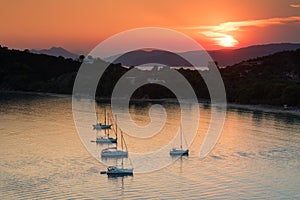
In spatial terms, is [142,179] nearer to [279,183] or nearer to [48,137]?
[279,183]

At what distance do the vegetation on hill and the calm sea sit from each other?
3136 cm

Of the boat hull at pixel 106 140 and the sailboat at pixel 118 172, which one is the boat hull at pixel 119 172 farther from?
the boat hull at pixel 106 140

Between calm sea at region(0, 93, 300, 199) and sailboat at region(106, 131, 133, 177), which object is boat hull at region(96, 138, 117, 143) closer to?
calm sea at region(0, 93, 300, 199)

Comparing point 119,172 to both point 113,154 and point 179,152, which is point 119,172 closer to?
point 113,154

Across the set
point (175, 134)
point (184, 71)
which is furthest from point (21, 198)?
point (184, 71)

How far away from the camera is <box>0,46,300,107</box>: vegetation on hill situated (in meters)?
89.2

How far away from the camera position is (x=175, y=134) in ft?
175

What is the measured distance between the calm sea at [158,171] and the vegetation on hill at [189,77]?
103ft

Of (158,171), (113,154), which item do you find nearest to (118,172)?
(158,171)

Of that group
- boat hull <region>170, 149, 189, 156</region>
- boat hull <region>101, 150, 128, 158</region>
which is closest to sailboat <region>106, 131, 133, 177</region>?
boat hull <region>101, 150, 128, 158</region>

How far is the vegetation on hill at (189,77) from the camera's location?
89.2m

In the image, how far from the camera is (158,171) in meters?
34.2

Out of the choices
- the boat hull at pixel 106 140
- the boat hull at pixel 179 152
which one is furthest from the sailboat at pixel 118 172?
the boat hull at pixel 106 140

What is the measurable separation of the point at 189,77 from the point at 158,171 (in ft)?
266
